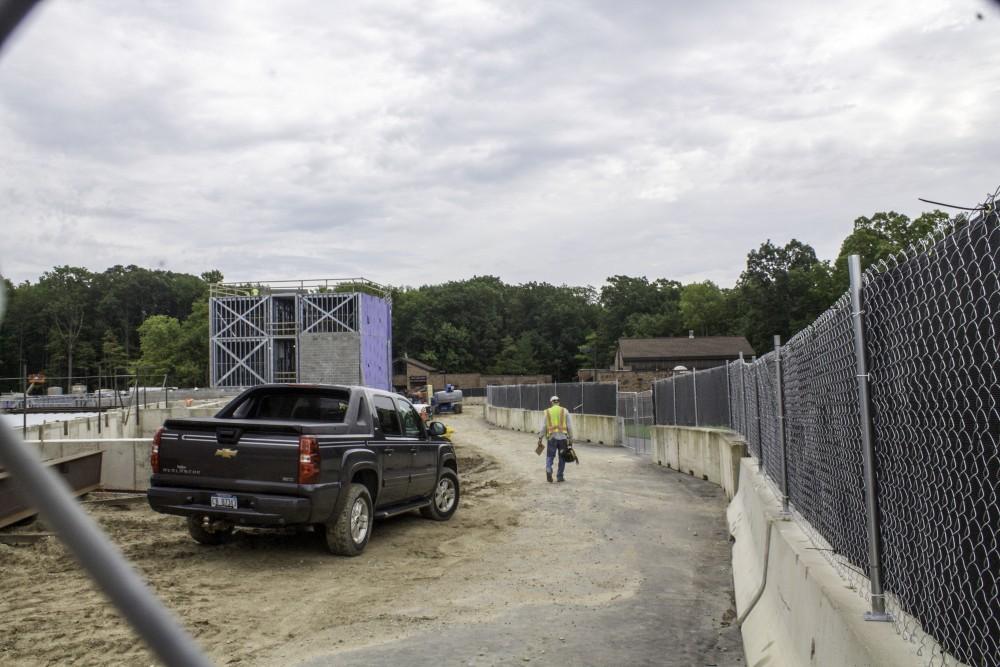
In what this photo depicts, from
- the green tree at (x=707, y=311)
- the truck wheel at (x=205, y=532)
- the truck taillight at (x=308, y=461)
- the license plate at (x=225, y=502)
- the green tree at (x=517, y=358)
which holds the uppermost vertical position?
the green tree at (x=707, y=311)

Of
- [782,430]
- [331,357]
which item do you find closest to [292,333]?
[331,357]

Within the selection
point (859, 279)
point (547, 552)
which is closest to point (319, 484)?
point (547, 552)

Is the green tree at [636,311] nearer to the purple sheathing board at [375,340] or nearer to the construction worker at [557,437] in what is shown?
the purple sheathing board at [375,340]

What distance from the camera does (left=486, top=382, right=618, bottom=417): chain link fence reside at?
113ft

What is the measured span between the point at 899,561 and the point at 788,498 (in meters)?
3.76

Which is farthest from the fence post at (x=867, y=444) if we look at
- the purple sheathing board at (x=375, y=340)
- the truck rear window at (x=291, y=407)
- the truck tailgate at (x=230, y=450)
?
the purple sheathing board at (x=375, y=340)

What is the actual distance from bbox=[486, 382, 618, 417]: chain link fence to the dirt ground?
20.2 m

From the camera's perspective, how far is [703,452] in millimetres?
18500

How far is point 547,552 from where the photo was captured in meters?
A: 10.5

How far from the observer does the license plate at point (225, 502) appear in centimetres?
952

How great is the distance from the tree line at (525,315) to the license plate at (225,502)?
7033cm

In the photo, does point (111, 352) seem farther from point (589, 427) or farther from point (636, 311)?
point (589, 427)

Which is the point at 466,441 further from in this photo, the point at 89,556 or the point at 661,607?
the point at 89,556

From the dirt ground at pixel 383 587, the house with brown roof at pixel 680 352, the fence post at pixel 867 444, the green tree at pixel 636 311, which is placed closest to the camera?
the fence post at pixel 867 444
